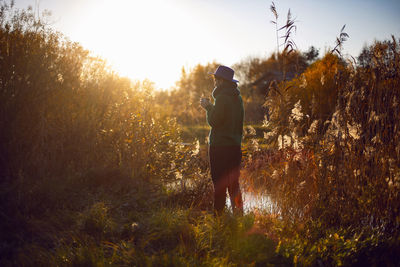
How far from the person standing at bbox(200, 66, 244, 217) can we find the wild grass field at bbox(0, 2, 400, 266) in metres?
0.50

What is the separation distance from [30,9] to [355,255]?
7526 millimetres

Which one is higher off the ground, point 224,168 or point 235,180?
point 224,168

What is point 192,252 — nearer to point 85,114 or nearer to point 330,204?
point 330,204

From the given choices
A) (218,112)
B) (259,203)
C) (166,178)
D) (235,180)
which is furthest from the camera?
(166,178)

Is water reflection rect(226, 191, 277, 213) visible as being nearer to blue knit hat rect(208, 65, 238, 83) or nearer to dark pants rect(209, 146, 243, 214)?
dark pants rect(209, 146, 243, 214)

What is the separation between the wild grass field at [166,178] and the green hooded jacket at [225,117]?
2.18ft

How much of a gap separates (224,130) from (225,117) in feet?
0.55

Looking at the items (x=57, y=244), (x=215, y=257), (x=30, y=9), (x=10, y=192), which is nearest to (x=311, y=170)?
(x=215, y=257)

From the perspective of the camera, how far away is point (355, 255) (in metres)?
3.12

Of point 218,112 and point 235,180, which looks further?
point 235,180

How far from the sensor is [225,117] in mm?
3965

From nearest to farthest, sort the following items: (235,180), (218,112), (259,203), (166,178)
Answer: (218,112) < (235,180) < (259,203) < (166,178)

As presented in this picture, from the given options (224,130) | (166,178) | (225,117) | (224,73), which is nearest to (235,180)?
(224,130)

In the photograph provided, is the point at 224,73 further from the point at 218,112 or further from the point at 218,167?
the point at 218,167
